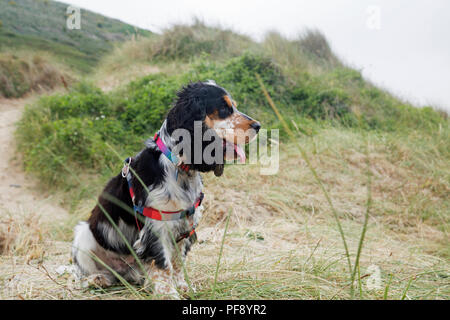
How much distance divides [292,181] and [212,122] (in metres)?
3.28

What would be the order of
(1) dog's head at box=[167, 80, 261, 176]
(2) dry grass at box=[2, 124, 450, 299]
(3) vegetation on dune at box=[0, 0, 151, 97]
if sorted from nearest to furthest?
(2) dry grass at box=[2, 124, 450, 299] < (1) dog's head at box=[167, 80, 261, 176] < (3) vegetation on dune at box=[0, 0, 151, 97]

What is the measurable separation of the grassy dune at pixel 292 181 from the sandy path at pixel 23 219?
43mm

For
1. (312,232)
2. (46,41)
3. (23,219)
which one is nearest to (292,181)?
(312,232)

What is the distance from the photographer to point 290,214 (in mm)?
4129

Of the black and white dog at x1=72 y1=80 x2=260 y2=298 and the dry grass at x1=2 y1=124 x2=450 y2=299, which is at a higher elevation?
the black and white dog at x1=72 y1=80 x2=260 y2=298

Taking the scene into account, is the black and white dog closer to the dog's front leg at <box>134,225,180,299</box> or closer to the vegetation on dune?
the dog's front leg at <box>134,225,180,299</box>

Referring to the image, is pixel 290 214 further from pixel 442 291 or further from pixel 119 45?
pixel 119 45

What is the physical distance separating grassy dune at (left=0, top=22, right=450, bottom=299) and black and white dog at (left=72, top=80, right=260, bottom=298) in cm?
25

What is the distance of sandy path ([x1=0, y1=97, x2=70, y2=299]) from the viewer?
1.97 meters

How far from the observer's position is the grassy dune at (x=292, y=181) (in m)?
1.96

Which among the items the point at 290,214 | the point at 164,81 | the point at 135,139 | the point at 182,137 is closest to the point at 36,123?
the point at 135,139

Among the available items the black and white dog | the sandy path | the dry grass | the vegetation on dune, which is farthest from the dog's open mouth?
the vegetation on dune

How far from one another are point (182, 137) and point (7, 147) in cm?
644
